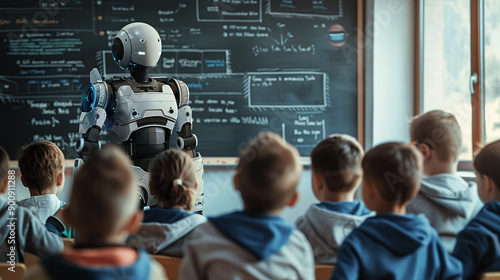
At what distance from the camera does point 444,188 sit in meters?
1.87

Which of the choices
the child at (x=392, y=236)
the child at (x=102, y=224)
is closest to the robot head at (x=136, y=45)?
the child at (x=392, y=236)

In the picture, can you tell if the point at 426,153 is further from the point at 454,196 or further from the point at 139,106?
the point at 139,106

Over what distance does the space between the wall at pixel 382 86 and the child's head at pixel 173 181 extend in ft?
8.15

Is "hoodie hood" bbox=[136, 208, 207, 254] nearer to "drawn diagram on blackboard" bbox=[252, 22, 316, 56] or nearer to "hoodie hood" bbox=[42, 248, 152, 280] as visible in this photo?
"hoodie hood" bbox=[42, 248, 152, 280]

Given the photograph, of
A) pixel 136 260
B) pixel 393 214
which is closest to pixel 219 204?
pixel 393 214

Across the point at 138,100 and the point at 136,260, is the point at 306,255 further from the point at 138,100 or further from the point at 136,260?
the point at 138,100

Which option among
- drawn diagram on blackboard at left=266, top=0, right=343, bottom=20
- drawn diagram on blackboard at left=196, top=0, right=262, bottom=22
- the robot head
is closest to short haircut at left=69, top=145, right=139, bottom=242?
the robot head

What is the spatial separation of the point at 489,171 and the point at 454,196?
14 cm

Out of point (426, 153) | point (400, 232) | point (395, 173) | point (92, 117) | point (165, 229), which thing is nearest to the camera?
point (400, 232)

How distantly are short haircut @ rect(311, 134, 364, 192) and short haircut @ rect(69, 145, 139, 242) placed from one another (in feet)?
2.79

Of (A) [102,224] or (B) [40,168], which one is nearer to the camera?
(A) [102,224]

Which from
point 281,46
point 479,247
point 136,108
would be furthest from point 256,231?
point 281,46

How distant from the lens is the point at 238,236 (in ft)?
3.95

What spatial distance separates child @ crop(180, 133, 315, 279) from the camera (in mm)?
1211
